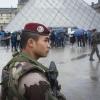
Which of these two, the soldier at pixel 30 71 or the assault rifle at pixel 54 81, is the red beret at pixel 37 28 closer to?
the soldier at pixel 30 71

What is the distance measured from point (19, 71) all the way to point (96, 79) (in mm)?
10981

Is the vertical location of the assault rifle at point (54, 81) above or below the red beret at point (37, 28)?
below

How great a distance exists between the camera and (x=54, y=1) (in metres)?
80.4

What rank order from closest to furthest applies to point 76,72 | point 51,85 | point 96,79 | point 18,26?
point 51,85 < point 96,79 < point 76,72 < point 18,26

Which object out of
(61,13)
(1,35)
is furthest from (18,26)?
(1,35)

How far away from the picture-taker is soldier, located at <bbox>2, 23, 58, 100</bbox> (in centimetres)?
294

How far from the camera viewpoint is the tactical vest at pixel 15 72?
304 centimetres

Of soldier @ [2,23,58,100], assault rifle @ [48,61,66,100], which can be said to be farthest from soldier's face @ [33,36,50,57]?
assault rifle @ [48,61,66,100]

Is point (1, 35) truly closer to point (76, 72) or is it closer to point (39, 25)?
point (76, 72)

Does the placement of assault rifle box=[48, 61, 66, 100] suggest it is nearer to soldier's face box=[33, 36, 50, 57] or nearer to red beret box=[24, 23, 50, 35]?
soldier's face box=[33, 36, 50, 57]

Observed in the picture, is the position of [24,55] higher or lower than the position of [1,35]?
higher

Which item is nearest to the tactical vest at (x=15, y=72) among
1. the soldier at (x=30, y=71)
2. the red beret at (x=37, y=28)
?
the soldier at (x=30, y=71)

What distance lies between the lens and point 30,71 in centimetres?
301

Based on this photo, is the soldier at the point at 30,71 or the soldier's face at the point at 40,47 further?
the soldier's face at the point at 40,47
